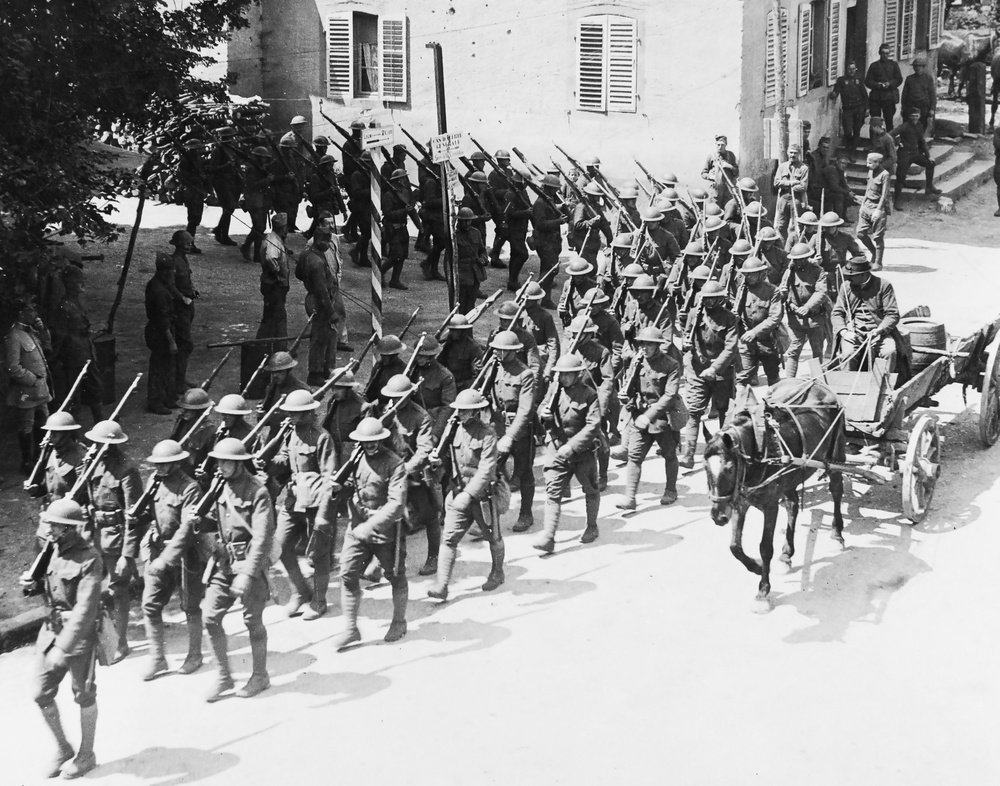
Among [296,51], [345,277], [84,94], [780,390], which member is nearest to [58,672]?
[780,390]

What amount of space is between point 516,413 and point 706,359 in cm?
258

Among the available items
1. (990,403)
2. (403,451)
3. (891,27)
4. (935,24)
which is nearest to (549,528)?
(403,451)

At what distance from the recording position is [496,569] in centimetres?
1127

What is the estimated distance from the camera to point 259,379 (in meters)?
15.4

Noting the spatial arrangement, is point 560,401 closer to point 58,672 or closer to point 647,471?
point 647,471

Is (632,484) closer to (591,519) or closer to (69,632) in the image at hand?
(591,519)

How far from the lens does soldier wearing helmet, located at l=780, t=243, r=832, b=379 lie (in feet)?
51.5

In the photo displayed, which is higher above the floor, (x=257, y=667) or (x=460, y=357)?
(x=460, y=357)

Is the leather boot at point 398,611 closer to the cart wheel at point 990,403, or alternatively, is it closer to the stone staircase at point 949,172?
the cart wheel at point 990,403

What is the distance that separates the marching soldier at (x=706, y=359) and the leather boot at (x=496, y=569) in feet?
11.0

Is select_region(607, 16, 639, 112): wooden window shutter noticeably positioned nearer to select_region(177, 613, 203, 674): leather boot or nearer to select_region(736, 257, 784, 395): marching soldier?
select_region(736, 257, 784, 395): marching soldier

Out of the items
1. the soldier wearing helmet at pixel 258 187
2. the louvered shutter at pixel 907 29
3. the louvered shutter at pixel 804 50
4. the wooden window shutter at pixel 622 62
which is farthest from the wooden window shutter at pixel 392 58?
the louvered shutter at pixel 907 29

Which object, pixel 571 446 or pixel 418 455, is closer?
pixel 418 455

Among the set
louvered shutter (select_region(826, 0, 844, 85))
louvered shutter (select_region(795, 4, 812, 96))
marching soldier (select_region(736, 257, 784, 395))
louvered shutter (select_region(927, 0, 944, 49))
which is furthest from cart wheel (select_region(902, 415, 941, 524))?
louvered shutter (select_region(927, 0, 944, 49))
